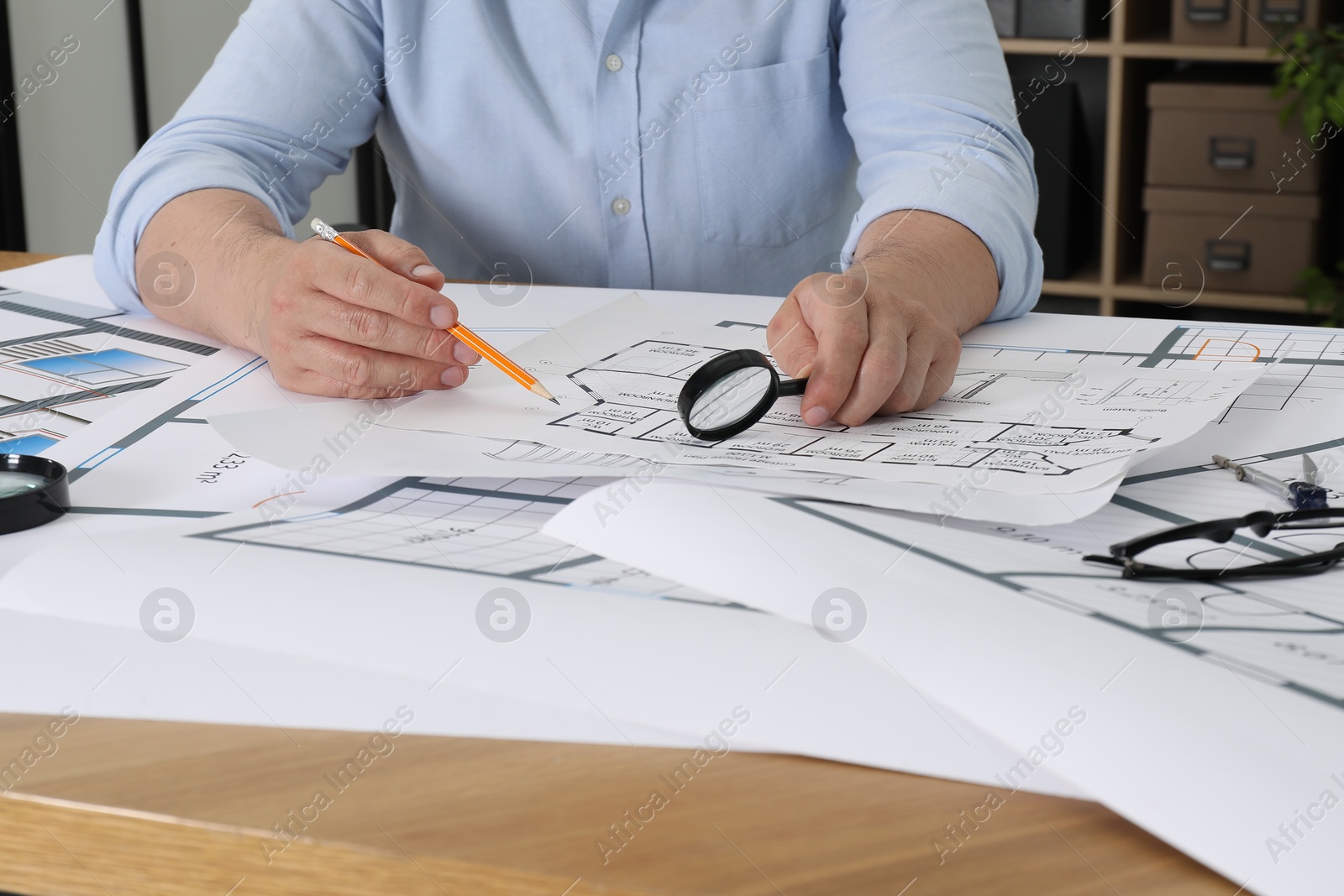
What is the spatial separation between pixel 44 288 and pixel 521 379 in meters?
0.61

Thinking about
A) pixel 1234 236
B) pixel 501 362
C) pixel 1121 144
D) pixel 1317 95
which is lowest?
pixel 1234 236

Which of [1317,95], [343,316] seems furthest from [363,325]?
[1317,95]

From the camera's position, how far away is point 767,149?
115 centimetres

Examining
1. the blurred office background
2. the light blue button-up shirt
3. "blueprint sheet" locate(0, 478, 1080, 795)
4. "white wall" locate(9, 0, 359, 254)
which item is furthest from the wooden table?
"white wall" locate(9, 0, 359, 254)

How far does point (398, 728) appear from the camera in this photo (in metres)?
0.38

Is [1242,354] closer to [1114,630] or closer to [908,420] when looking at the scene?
[908,420]

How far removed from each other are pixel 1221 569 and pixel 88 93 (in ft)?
8.73

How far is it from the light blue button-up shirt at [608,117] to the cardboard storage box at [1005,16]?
4.37 feet

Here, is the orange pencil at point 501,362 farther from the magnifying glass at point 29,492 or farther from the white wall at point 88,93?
the white wall at point 88,93

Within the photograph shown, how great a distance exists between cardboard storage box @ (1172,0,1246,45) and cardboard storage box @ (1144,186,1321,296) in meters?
0.29

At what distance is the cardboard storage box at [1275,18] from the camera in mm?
2156

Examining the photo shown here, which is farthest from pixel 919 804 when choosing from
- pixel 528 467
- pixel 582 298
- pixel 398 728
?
pixel 582 298

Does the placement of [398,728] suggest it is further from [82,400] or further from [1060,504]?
[82,400]

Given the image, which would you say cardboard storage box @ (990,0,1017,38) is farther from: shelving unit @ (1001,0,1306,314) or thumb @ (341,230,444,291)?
thumb @ (341,230,444,291)
